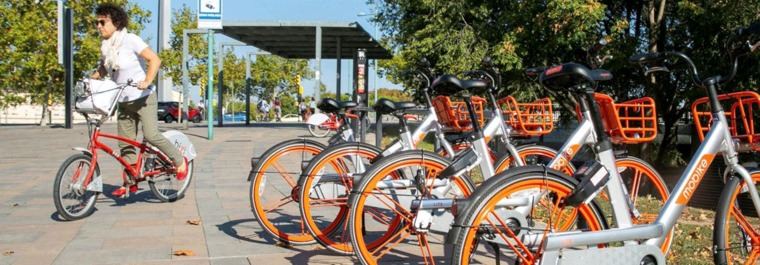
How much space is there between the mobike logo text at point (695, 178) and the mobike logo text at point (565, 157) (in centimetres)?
70

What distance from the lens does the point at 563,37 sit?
16531 millimetres

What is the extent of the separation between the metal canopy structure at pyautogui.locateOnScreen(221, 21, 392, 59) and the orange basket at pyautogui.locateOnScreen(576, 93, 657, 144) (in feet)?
60.6

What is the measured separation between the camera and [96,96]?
19.0ft

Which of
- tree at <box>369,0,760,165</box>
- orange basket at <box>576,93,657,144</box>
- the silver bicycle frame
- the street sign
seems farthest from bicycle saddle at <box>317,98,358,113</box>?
the street sign

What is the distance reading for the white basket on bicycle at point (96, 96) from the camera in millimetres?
5770

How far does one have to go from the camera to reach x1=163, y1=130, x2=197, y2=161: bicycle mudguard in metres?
6.54

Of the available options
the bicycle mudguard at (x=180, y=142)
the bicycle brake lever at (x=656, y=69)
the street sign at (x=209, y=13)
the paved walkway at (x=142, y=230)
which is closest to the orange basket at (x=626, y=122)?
the bicycle brake lever at (x=656, y=69)

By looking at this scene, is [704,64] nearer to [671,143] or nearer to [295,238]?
[671,143]

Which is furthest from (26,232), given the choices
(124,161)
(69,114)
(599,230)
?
(69,114)

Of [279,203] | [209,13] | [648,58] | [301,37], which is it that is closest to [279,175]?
[279,203]

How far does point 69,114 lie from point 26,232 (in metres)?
20.8

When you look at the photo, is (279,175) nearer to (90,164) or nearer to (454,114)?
(454,114)

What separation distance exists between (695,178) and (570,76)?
0.76 metres

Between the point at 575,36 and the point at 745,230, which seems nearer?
the point at 745,230
